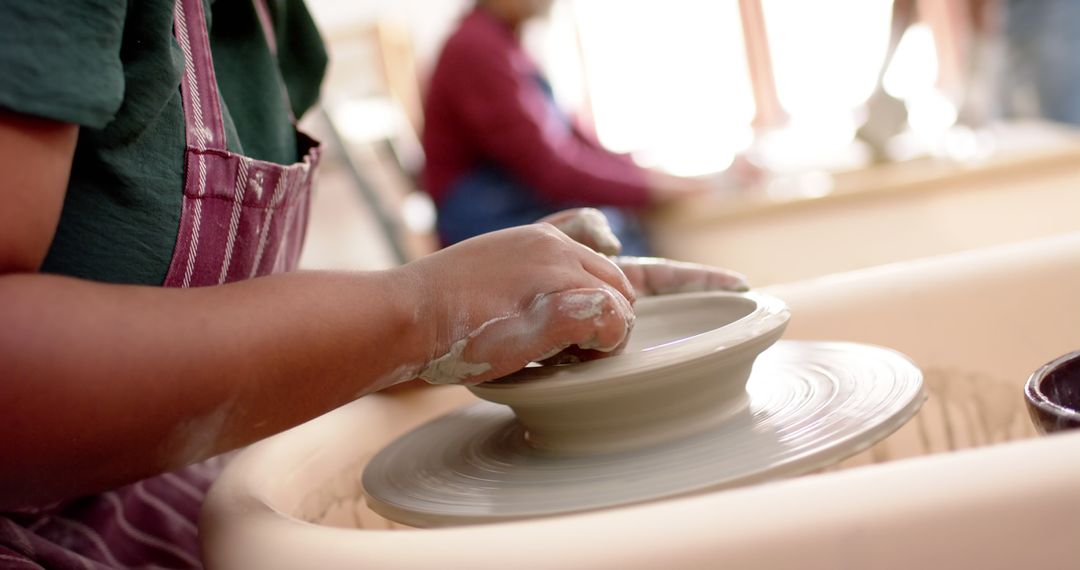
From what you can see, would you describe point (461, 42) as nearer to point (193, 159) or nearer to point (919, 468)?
point (193, 159)

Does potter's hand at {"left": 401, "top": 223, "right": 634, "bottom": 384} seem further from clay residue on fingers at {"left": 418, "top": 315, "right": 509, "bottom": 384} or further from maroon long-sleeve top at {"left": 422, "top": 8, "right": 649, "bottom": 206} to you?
maroon long-sleeve top at {"left": 422, "top": 8, "right": 649, "bottom": 206}

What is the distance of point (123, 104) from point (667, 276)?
480mm

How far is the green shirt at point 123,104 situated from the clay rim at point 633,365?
0.24m

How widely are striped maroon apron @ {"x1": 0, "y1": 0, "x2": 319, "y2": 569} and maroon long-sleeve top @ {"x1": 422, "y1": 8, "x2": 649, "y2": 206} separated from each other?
4.91ft

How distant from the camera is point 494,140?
2.29 metres

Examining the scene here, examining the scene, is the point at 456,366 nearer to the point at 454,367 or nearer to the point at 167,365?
the point at 454,367

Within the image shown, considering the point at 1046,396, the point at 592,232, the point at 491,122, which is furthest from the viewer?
the point at 491,122

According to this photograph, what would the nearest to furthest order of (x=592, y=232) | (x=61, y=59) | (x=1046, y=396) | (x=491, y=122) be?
(x=61, y=59)
(x=1046, y=396)
(x=592, y=232)
(x=491, y=122)

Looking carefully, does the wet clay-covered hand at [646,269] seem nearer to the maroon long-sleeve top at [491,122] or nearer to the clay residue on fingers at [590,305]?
the clay residue on fingers at [590,305]

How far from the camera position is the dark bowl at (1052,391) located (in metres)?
0.52

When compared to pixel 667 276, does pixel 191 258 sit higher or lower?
higher

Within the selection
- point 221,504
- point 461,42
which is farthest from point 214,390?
point 461,42

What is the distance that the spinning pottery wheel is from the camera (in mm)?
593

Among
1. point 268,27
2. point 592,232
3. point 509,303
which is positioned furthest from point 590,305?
point 268,27
